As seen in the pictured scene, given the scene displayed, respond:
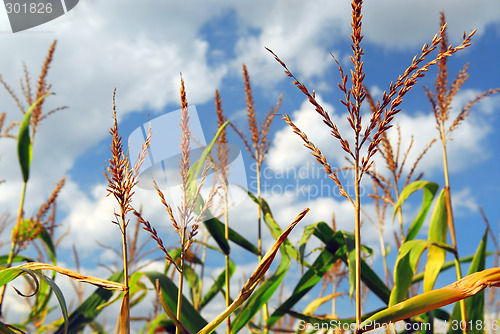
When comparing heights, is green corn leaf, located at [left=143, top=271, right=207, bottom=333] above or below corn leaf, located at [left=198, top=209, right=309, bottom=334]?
below

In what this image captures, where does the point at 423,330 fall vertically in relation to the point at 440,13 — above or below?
below

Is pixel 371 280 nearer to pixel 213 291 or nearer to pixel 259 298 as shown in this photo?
pixel 259 298

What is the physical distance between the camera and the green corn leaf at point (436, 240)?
2.27 metres

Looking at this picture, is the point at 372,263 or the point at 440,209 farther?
the point at 372,263

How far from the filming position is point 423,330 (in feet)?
7.22

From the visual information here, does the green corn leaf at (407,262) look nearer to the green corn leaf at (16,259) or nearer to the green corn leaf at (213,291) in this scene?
the green corn leaf at (213,291)

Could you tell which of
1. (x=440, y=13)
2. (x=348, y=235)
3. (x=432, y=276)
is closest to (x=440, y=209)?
(x=432, y=276)

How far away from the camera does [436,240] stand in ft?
7.71

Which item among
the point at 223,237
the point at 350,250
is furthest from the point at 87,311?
the point at 350,250

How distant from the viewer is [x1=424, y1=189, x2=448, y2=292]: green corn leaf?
2.27 meters

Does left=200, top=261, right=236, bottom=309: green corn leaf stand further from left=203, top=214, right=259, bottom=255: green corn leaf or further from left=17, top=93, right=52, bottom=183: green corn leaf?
left=17, top=93, right=52, bottom=183: green corn leaf

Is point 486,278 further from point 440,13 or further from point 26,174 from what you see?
point 26,174

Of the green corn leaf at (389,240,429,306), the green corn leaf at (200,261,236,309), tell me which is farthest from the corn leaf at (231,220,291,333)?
the green corn leaf at (200,261,236,309)

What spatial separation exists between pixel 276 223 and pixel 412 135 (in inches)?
47.8
